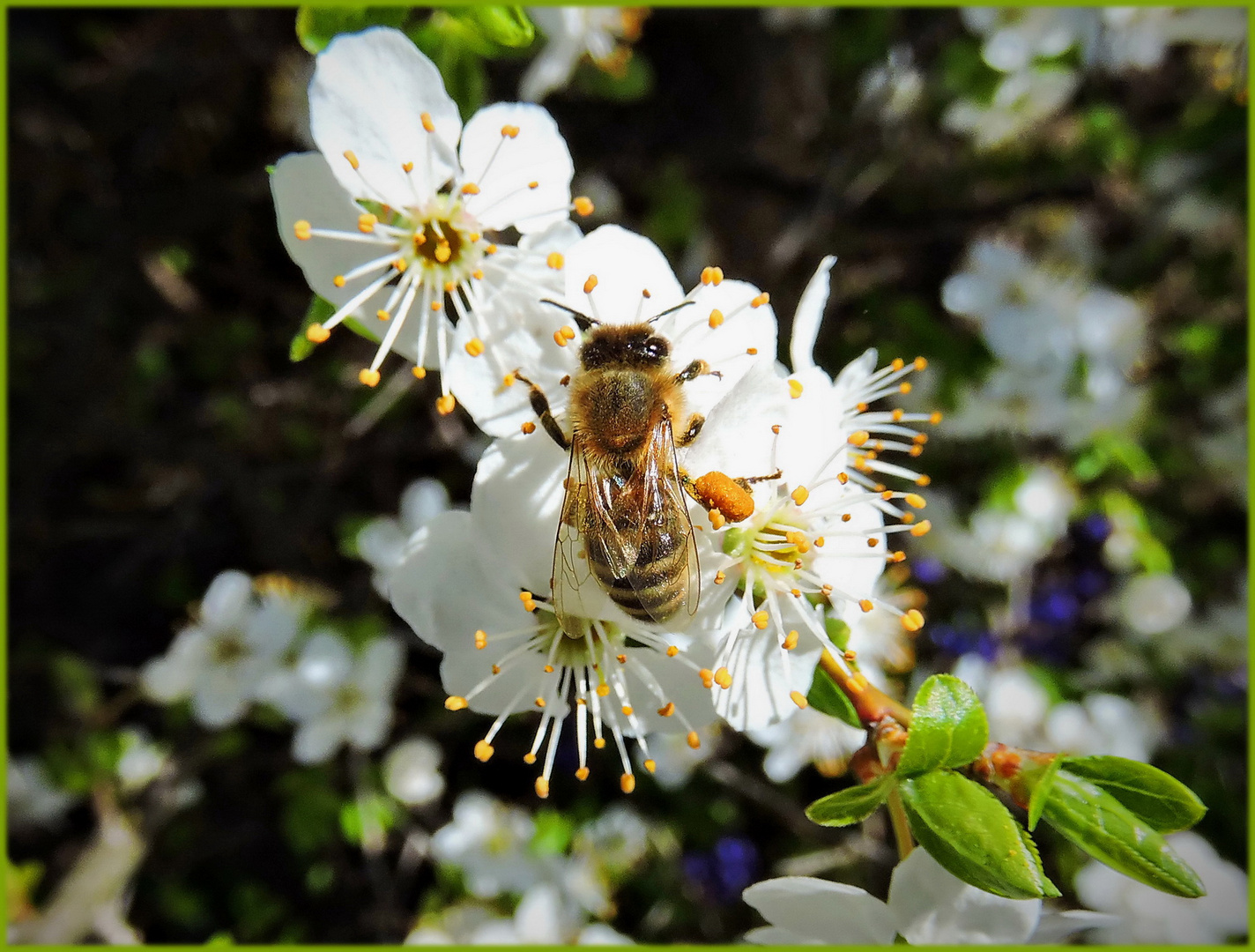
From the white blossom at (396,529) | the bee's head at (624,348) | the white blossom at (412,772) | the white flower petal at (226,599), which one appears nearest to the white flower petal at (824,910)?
the bee's head at (624,348)

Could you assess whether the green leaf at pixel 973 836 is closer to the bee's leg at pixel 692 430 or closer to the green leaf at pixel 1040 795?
the green leaf at pixel 1040 795

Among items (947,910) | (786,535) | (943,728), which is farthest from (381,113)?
(947,910)

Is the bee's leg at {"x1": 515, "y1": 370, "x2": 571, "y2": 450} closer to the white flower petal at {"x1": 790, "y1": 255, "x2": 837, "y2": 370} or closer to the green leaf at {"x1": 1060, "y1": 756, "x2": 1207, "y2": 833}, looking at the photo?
Answer: the white flower petal at {"x1": 790, "y1": 255, "x2": 837, "y2": 370}

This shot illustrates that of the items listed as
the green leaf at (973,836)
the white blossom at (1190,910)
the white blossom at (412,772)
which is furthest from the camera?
the white blossom at (412,772)

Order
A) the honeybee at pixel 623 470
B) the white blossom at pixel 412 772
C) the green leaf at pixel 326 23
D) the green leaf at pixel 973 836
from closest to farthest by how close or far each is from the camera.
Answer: the green leaf at pixel 973 836, the honeybee at pixel 623 470, the green leaf at pixel 326 23, the white blossom at pixel 412 772

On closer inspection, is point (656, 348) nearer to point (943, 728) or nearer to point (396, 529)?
point (943, 728)

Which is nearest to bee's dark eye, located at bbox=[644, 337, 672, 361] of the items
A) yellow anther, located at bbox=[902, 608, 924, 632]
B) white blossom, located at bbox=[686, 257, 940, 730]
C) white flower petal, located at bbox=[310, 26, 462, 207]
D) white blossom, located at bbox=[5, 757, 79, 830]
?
white blossom, located at bbox=[686, 257, 940, 730]
